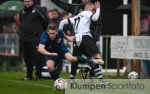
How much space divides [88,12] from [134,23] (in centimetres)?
537

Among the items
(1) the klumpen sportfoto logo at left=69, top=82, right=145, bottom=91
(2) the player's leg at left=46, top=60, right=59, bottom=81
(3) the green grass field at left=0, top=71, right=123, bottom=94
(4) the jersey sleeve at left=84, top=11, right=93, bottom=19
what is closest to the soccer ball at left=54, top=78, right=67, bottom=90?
(3) the green grass field at left=0, top=71, right=123, bottom=94

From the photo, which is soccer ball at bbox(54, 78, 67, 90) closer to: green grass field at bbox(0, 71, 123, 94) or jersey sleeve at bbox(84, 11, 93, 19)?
green grass field at bbox(0, 71, 123, 94)

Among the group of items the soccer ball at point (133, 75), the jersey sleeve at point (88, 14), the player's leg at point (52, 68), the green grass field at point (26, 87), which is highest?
the jersey sleeve at point (88, 14)

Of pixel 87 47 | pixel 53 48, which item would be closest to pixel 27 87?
pixel 53 48

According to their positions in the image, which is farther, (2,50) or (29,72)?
(2,50)

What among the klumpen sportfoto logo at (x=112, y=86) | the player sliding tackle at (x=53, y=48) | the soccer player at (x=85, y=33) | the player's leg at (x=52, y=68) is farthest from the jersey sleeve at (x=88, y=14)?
A: the klumpen sportfoto logo at (x=112, y=86)

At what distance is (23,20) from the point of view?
18.9m

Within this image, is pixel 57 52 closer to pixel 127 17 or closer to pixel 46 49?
pixel 46 49

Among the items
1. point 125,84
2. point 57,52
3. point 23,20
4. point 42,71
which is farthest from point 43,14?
point 125,84

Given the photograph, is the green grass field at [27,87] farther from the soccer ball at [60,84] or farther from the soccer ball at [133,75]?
the soccer ball at [133,75]

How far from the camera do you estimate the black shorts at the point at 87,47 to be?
15878 millimetres

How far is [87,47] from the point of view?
625 inches

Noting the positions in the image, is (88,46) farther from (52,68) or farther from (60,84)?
(60,84)

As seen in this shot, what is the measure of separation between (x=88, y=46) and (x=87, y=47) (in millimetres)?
33
